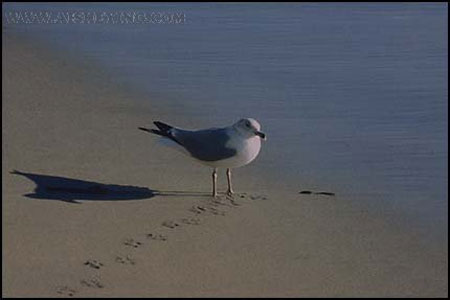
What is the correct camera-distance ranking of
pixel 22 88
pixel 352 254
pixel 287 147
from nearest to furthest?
pixel 352 254, pixel 287 147, pixel 22 88

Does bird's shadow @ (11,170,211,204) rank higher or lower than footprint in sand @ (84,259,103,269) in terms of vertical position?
higher

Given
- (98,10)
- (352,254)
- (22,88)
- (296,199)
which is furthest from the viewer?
(98,10)

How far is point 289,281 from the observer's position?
438 centimetres

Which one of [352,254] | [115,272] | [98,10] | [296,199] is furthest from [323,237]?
[98,10]

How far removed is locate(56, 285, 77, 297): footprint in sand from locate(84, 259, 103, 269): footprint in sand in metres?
0.25

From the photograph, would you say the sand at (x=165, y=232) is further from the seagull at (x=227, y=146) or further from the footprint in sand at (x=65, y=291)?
the seagull at (x=227, y=146)

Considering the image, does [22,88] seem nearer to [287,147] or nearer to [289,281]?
[287,147]

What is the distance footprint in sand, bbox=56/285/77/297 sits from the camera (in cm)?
413

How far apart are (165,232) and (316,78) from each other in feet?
12.2

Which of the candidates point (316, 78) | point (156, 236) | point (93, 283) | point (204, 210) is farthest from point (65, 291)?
point (316, 78)

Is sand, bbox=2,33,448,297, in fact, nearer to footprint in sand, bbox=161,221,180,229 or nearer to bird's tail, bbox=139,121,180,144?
footprint in sand, bbox=161,221,180,229

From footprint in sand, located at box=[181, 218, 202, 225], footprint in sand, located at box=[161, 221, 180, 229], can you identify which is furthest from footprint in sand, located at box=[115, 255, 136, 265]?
footprint in sand, located at box=[181, 218, 202, 225]

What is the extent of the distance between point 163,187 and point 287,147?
1.06 m

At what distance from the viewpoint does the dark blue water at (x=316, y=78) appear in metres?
5.95
